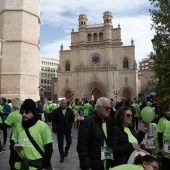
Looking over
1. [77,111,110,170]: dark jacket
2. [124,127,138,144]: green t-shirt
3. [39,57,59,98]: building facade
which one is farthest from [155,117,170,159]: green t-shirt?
[39,57,59,98]: building facade

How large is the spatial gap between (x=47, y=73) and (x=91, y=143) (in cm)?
6725

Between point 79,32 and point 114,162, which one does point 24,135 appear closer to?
point 114,162

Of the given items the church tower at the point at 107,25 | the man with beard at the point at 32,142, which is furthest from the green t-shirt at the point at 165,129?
the church tower at the point at 107,25

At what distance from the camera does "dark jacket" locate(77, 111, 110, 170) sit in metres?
2.92

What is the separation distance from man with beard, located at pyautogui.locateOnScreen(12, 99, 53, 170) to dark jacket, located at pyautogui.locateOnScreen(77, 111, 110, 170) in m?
0.41

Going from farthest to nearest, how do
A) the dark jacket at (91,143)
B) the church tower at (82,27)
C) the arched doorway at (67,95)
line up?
the church tower at (82,27), the arched doorway at (67,95), the dark jacket at (91,143)

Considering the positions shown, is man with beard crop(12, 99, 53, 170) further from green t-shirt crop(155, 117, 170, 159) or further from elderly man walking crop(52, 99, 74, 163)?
elderly man walking crop(52, 99, 74, 163)

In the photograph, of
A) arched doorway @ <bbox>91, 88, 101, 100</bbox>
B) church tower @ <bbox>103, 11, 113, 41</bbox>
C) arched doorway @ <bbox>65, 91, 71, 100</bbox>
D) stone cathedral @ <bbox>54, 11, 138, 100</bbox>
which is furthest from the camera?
church tower @ <bbox>103, 11, 113, 41</bbox>

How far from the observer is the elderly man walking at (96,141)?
9.62 ft

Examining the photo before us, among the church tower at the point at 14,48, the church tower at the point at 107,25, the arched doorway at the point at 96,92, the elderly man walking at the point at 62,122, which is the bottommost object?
the elderly man walking at the point at 62,122

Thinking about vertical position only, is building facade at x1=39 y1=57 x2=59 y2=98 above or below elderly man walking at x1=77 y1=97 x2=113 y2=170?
above

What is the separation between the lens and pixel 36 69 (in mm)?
22016

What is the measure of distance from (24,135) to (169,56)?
21.4 feet

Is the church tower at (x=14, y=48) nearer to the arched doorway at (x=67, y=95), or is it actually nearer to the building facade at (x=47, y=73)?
the arched doorway at (x=67, y=95)
